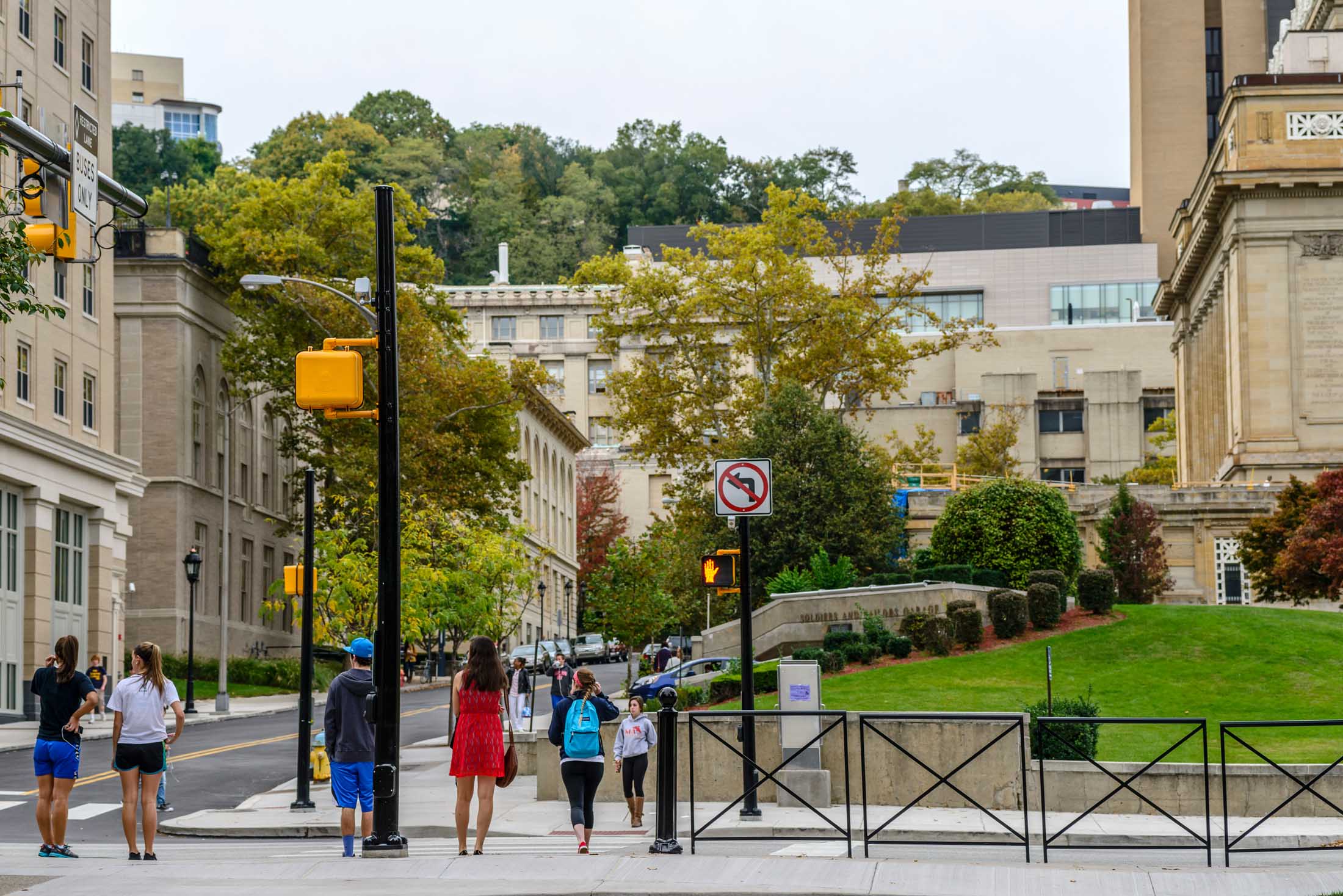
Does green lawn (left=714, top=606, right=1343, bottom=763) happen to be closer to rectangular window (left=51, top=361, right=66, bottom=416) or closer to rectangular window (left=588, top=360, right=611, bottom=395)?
rectangular window (left=51, top=361, right=66, bottom=416)

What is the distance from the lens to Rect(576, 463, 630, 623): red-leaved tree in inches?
4801

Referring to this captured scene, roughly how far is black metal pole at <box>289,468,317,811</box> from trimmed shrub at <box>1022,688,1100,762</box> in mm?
9361

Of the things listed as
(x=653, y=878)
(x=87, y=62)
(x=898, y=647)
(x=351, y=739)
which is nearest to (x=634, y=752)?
(x=351, y=739)

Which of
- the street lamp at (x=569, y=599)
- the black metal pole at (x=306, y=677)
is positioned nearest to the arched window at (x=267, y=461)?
the street lamp at (x=569, y=599)

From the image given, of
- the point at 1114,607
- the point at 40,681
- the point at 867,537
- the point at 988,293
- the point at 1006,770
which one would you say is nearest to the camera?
the point at 40,681

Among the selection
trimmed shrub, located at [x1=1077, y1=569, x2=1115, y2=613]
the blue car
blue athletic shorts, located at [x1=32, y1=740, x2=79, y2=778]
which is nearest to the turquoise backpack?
blue athletic shorts, located at [x1=32, y1=740, x2=79, y2=778]

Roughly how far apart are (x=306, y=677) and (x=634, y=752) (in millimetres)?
5867

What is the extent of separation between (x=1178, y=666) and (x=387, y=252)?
81.1 ft

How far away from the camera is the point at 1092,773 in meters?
22.5

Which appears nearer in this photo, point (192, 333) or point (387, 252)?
point (387, 252)

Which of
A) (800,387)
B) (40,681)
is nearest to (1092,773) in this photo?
(40,681)

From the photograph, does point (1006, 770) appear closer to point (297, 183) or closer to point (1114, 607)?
point (1114, 607)

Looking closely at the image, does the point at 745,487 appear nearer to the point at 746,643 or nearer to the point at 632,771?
the point at 746,643

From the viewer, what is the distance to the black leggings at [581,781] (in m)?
17.2
